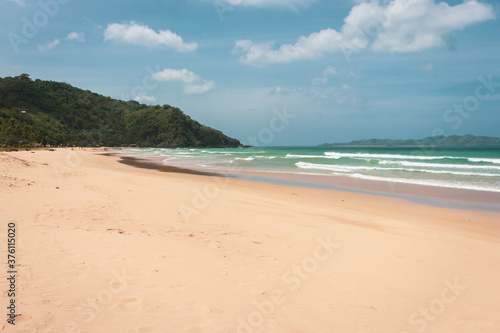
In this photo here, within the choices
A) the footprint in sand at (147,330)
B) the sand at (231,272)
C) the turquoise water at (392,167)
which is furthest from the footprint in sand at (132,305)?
the turquoise water at (392,167)

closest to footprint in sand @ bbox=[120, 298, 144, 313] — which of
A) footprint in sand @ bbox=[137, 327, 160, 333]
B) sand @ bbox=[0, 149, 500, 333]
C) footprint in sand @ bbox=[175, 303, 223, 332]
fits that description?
sand @ bbox=[0, 149, 500, 333]

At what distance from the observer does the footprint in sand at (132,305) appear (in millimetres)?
3459

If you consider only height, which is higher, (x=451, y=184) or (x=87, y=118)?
(x=87, y=118)

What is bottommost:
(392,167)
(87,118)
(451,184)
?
(451,184)

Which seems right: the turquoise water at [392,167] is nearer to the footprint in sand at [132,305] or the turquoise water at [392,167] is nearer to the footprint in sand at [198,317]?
the footprint in sand at [198,317]

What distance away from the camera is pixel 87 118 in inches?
5782

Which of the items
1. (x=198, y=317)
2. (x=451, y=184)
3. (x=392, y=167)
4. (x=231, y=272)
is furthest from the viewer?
(x=392, y=167)

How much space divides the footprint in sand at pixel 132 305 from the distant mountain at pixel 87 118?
9077 cm

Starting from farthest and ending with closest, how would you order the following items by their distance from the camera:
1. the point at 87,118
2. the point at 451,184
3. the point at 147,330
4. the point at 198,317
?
the point at 87,118 → the point at 451,184 → the point at 198,317 → the point at 147,330

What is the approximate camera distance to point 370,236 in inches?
300

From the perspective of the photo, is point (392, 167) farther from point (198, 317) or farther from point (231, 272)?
point (198, 317)

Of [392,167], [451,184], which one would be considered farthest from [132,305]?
[392,167]

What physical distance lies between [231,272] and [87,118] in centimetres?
16277

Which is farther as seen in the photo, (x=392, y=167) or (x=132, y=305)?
(x=392, y=167)
